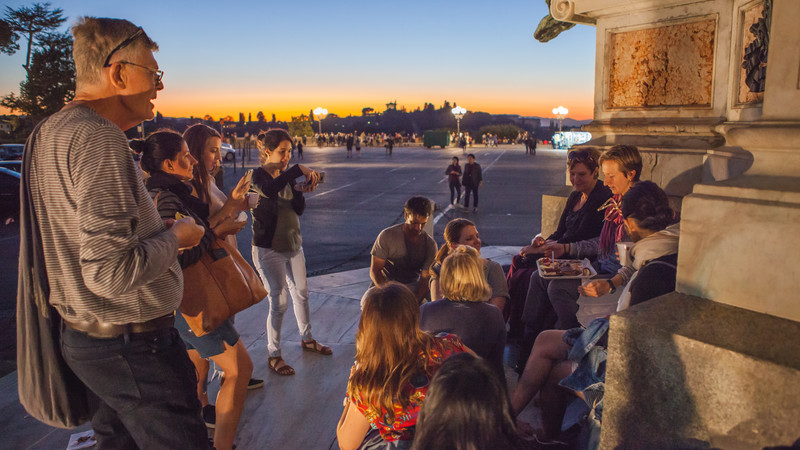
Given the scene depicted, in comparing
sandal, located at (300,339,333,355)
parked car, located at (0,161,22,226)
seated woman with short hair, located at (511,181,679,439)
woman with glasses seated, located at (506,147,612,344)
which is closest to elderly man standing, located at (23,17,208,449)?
seated woman with short hair, located at (511,181,679,439)

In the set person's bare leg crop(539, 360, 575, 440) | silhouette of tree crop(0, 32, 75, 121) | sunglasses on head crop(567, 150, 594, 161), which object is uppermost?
silhouette of tree crop(0, 32, 75, 121)

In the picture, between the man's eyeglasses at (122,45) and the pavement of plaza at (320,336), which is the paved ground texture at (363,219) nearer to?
the pavement of plaza at (320,336)

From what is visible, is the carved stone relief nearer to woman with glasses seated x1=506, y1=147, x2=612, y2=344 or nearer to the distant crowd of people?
woman with glasses seated x1=506, y1=147, x2=612, y2=344

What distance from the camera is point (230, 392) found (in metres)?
2.78

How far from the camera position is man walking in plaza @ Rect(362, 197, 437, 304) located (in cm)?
A: 414

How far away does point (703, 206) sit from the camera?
204 cm

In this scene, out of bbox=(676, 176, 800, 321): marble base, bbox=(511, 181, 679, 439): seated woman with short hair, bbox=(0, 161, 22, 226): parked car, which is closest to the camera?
bbox=(676, 176, 800, 321): marble base

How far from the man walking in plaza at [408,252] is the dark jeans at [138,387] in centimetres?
235

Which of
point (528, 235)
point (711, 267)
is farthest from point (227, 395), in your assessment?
point (528, 235)

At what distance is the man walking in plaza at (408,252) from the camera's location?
4.14m

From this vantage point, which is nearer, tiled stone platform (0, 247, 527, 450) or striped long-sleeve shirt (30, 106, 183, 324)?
striped long-sleeve shirt (30, 106, 183, 324)

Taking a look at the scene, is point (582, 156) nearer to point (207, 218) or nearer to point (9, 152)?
point (207, 218)

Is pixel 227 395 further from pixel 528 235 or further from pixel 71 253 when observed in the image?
pixel 528 235

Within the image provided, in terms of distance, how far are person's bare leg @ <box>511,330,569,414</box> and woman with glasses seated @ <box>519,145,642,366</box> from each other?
32.4 inches
